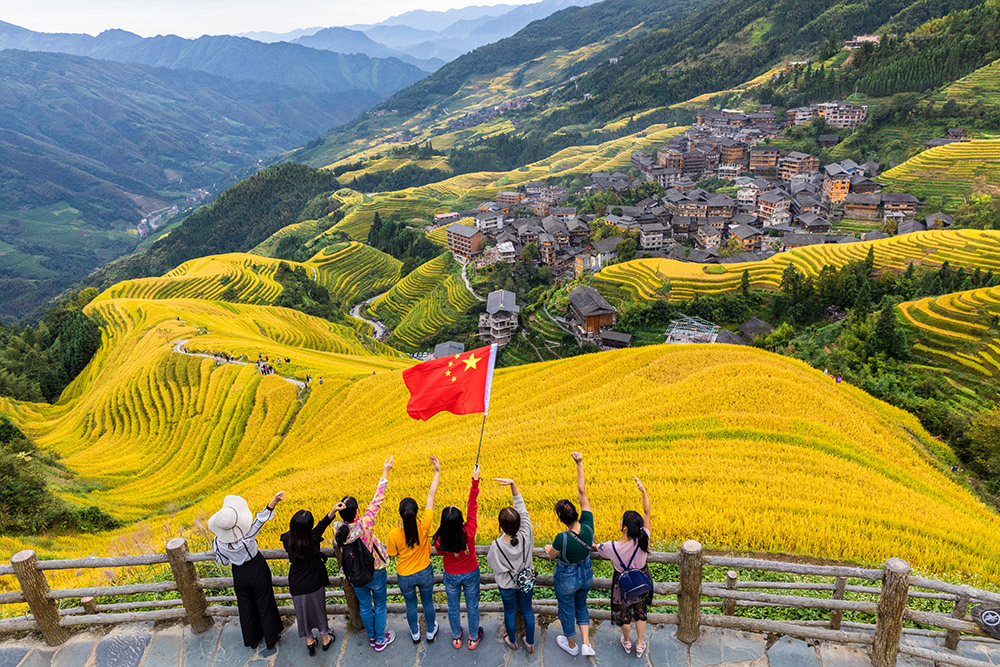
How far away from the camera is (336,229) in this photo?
10356 cm

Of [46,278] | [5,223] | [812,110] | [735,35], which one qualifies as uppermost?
[735,35]

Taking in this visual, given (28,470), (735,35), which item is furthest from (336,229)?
(735,35)

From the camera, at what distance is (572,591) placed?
6.04m

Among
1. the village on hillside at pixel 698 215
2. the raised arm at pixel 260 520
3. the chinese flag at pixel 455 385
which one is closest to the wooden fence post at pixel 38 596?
the raised arm at pixel 260 520

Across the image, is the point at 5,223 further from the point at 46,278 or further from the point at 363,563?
the point at 363,563

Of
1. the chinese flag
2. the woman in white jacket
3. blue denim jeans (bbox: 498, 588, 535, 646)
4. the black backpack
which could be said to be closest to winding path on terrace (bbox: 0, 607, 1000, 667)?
blue denim jeans (bbox: 498, 588, 535, 646)

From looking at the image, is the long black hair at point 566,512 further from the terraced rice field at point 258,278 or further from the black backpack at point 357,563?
the terraced rice field at point 258,278

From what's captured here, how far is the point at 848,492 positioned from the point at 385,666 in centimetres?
902

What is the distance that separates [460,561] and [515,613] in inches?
39.2

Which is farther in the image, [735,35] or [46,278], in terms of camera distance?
[46,278]

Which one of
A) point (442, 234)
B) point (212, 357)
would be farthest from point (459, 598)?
point (442, 234)

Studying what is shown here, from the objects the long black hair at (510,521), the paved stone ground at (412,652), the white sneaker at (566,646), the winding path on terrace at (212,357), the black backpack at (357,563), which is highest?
the long black hair at (510,521)

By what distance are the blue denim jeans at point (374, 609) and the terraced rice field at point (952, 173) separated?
74212 millimetres

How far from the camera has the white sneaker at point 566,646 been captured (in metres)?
6.26
